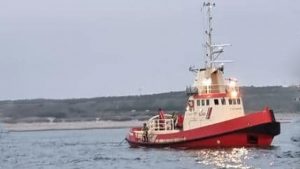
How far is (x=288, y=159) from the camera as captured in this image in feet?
208

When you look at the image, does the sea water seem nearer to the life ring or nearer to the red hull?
the red hull

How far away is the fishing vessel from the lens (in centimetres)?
7119

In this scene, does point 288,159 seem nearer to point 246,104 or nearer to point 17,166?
point 17,166

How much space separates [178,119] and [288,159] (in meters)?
18.8

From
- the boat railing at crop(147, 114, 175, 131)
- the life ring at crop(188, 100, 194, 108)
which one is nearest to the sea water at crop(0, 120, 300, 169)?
the boat railing at crop(147, 114, 175, 131)

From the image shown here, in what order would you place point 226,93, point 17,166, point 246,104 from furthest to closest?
point 246,104 → point 226,93 → point 17,166

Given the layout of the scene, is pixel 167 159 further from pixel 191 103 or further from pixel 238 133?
pixel 191 103

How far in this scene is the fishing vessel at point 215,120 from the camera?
7119 centimetres

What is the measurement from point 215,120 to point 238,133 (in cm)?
275

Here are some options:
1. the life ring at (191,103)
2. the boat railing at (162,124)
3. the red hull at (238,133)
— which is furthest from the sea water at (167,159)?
the life ring at (191,103)

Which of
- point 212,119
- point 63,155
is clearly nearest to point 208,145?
point 212,119

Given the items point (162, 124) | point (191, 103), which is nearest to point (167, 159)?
point (191, 103)

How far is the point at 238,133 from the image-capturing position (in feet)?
235

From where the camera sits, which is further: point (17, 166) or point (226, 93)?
point (226, 93)
